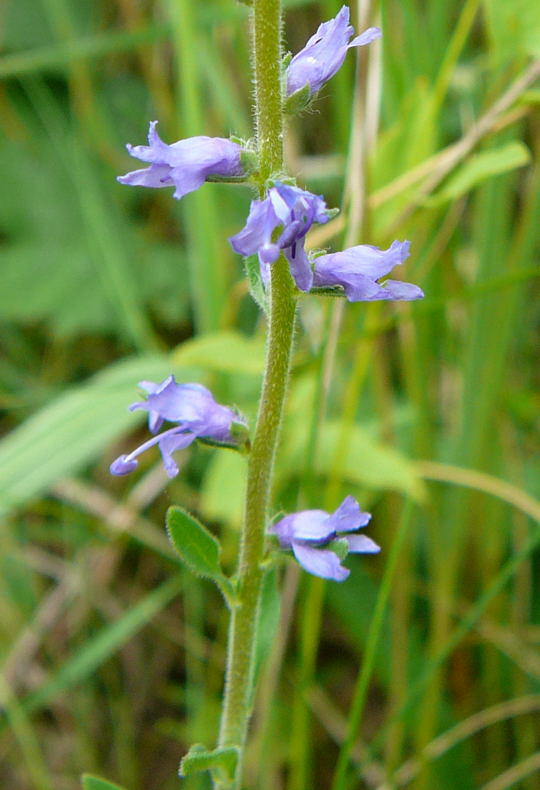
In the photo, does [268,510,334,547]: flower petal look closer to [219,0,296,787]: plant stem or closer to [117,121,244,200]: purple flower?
[219,0,296,787]: plant stem

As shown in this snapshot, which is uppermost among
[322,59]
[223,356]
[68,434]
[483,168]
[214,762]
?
[483,168]

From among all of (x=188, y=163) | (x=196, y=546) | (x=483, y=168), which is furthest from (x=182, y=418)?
(x=483, y=168)

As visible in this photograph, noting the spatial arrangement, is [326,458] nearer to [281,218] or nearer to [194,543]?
[194,543]

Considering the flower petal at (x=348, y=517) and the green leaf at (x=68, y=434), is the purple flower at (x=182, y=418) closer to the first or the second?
the flower petal at (x=348, y=517)

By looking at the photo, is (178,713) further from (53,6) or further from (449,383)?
(53,6)

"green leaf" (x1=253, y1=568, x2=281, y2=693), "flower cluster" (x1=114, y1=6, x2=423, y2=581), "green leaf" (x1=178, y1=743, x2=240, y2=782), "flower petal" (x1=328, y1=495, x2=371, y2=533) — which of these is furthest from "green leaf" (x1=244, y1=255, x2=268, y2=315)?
"green leaf" (x1=178, y1=743, x2=240, y2=782)

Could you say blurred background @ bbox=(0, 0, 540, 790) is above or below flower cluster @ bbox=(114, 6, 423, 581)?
above
